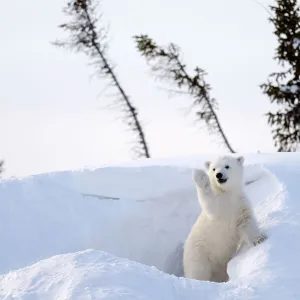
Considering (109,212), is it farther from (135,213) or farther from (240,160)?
(240,160)

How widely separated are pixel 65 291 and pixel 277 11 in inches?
628

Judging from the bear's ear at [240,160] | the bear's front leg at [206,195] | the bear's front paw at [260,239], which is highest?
the bear's ear at [240,160]

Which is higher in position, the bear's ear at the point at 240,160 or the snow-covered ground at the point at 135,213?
the bear's ear at the point at 240,160

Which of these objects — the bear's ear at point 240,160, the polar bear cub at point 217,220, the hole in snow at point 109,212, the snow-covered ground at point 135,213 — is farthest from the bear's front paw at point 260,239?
the hole in snow at point 109,212

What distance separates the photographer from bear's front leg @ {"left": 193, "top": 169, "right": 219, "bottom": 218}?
22.9 feet

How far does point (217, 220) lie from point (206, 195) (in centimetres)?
29

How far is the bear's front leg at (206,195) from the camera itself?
6.97 meters

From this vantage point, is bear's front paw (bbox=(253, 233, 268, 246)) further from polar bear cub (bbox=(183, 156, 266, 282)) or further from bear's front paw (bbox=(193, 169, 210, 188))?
bear's front paw (bbox=(193, 169, 210, 188))

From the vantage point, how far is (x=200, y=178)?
23.0 feet

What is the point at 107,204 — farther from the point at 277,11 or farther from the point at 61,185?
the point at 277,11

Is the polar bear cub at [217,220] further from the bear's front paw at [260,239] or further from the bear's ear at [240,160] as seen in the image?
the bear's front paw at [260,239]

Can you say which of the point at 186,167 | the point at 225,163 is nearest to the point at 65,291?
the point at 225,163

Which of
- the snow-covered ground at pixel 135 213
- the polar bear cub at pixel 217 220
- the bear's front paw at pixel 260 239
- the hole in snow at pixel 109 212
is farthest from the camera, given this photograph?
the hole in snow at pixel 109 212

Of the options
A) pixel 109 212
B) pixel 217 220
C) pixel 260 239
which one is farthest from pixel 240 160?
pixel 109 212
